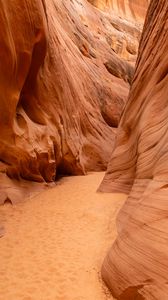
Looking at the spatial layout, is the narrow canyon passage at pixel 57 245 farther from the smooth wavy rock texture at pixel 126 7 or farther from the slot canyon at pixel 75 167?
the smooth wavy rock texture at pixel 126 7

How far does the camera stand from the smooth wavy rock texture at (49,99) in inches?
260

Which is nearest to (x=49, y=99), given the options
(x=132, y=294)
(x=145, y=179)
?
(x=145, y=179)

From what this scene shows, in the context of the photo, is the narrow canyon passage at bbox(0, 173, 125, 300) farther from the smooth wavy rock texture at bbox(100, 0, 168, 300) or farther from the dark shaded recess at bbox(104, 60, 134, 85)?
the dark shaded recess at bbox(104, 60, 134, 85)

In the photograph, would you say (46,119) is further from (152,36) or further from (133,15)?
(133,15)

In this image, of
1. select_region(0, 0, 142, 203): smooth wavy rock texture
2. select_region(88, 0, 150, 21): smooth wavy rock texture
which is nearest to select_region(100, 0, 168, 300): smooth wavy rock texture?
select_region(0, 0, 142, 203): smooth wavy rock texture

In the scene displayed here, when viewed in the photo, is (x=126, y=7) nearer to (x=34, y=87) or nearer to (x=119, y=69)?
(x=119, y=69)

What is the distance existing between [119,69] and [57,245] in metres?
12.1

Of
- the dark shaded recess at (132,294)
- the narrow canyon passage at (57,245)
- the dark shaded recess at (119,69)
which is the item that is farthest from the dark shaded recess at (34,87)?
the dark shaded recess at (119,69)

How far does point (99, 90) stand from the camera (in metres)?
12.4

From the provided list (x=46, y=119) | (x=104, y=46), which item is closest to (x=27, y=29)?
(x=46, y=119)

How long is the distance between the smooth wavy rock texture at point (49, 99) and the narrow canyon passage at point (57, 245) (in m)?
0.98

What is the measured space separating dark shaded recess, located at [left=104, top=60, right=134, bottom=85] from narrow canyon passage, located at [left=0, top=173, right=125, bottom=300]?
8.69 m

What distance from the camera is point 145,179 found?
4.30m

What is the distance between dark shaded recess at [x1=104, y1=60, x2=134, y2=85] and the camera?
14.5m
